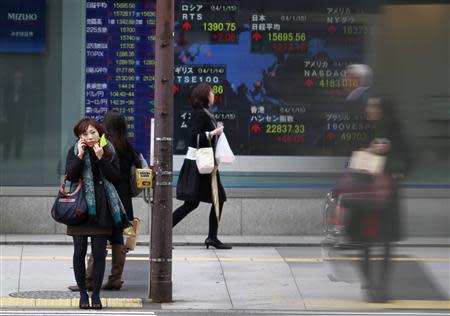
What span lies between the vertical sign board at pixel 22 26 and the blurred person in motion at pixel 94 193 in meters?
3.96

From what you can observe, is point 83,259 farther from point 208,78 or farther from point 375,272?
point 208,78

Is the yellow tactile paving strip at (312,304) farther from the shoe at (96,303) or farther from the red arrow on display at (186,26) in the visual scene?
the red arrow on display at (186,26)

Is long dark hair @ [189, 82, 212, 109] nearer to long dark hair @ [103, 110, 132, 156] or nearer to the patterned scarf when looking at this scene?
long dark hair @ [103, 110, 132, 156]

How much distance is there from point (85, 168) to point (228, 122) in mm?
4017

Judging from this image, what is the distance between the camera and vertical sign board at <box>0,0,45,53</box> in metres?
11.0

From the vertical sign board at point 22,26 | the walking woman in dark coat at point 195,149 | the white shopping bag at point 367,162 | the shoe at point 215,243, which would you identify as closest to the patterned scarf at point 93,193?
the walking woman in dark coat at point 195,149

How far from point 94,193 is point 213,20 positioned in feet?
13.8

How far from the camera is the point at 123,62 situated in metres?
11.1

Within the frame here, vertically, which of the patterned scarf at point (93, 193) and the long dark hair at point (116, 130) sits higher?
the long dark hair at point (116, 130)

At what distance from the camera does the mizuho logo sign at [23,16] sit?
36.1 feet

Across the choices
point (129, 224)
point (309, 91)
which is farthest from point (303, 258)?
point (309, 91)

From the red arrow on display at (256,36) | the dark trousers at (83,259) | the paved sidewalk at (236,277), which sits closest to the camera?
the paved sidewalk at (236,277)

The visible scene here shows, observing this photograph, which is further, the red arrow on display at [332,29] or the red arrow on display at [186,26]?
the red arrow on display at [186,26]

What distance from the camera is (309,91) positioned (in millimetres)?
4012
